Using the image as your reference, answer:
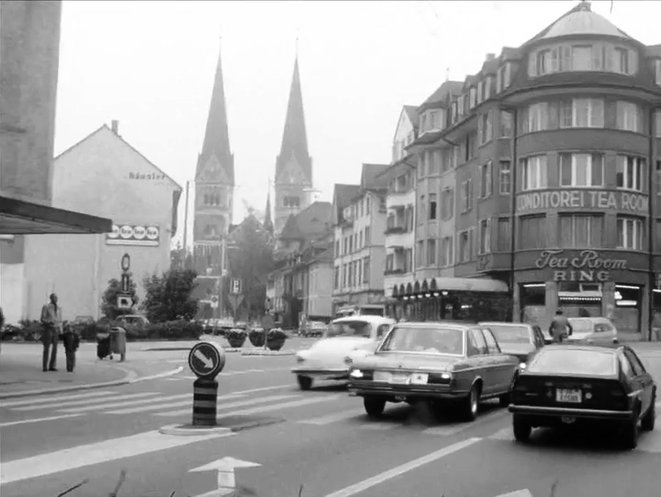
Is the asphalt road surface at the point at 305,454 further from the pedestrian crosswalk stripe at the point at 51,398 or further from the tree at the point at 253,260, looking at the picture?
the tree at the point at 253,260

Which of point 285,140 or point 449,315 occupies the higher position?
point 285,140

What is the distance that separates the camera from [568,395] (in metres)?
12.6

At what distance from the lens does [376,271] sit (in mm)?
87312

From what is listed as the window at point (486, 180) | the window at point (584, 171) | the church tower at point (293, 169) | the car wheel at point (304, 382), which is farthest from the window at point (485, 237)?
the church tower at point (293, 169)

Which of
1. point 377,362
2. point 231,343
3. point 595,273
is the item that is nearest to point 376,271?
point 595,273

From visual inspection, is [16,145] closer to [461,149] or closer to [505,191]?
[505,191]

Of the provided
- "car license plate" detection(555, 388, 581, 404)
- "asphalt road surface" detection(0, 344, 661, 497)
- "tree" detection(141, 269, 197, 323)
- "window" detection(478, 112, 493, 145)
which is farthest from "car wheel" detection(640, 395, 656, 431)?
"tree" detection(141, 269, 197, 323)

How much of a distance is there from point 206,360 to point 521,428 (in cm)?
421

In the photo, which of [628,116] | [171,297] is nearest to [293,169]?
[171,297]

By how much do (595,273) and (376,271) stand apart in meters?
35.1

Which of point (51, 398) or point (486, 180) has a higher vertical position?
point (486, 180)

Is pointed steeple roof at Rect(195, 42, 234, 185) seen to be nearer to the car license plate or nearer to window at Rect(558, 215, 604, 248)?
window at Rect(558, 215, 604, 248)

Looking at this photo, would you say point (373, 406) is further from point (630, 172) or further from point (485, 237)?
point (485, 237)

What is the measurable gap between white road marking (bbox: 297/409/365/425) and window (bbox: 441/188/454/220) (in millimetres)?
50616
